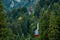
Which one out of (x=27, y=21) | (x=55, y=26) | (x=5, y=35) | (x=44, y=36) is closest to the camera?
(x=5, y=35)

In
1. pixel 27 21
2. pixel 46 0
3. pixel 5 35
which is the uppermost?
pixel 46 0

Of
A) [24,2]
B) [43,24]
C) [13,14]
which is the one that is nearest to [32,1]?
[24,2]

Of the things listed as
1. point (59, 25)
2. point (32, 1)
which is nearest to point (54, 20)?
point (59, 25)

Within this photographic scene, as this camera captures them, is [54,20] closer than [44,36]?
Yes

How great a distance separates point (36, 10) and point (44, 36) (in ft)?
123

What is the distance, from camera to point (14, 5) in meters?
88.8

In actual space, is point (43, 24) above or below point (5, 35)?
above

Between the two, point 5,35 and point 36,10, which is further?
point 36,10

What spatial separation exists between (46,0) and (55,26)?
123ft

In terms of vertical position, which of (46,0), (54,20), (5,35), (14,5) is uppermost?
(14,5)

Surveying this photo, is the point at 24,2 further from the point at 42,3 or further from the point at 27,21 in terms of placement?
the point at 27,21

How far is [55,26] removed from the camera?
22250 mm

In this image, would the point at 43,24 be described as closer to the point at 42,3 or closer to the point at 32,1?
the point at 42,3

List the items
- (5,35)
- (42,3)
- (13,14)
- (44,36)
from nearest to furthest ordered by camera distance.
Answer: (5,35), (44,36), (42,3), (13,14)
